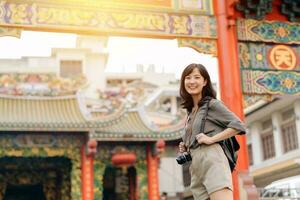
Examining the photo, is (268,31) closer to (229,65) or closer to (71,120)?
(229,65)

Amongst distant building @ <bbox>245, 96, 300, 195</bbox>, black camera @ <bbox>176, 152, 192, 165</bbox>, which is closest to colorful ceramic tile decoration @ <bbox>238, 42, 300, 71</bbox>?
black camera @ <bbox>176, 152, 192, 165</bbox>

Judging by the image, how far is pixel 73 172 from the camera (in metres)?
13.0

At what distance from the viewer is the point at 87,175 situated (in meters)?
12.7

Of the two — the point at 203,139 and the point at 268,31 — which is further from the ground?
the point at 268,31

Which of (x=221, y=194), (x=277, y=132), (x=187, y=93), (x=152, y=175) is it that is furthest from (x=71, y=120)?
(x=221, y=194)

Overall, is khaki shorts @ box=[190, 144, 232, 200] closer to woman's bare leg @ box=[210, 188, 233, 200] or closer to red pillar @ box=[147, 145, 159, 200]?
woman's bare leg @ box=[210, 188, 233, 200]

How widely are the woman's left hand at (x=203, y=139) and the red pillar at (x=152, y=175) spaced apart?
35.3 feet

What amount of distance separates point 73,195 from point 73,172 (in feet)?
2.10

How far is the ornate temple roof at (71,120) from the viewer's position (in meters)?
12.2

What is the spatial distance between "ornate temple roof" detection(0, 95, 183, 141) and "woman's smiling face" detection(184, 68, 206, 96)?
9779mm

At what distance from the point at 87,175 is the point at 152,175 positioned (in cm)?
172

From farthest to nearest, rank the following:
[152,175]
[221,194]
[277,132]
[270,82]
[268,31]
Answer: [277,132], [152,175], [268,31], [270,82], [221,194]

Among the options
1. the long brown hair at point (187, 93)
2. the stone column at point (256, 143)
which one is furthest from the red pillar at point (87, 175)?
the long brown hair at point (187, 93)

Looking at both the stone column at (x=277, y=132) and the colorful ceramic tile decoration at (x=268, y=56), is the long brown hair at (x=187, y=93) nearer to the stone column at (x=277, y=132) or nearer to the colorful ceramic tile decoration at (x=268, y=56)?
the colorful ceramic tile decoration at (x=268, y=56)
